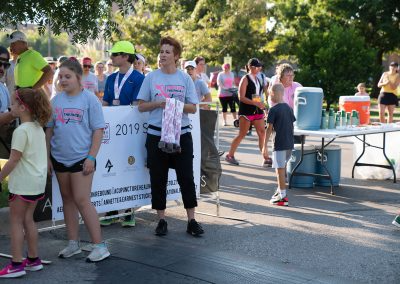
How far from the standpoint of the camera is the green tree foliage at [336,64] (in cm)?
2645

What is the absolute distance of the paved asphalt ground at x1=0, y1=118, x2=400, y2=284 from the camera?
5.84 metres

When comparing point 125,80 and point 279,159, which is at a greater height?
point 125,80

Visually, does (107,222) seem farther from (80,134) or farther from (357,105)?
(357,105)

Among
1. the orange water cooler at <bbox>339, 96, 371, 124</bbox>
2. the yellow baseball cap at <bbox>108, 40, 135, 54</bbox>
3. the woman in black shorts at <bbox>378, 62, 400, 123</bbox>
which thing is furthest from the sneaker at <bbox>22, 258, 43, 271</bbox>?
the woman in black shorts at <bbox>378, 62, 400, 123</bbox>

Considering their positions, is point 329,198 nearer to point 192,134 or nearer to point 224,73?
point 192,134

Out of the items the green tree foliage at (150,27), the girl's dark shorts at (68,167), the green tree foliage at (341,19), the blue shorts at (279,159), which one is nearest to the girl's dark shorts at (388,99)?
the blue shorts at (279,159)

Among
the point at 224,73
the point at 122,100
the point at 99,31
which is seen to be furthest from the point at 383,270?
the point at 224,73

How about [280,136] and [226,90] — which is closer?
[280,136]

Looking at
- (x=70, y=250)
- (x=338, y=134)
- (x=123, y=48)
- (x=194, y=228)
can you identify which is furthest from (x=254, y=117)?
(x=70, y=250)

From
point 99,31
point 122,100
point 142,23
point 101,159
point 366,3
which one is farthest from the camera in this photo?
point 142,23

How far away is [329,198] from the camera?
30.8 ft

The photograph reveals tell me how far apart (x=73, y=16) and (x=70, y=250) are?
11.5 feet

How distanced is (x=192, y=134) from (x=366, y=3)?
28965mm

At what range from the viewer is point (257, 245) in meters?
6.85
